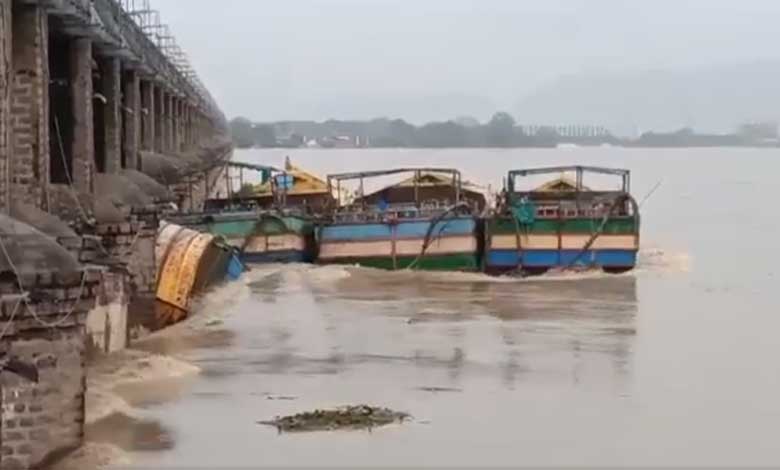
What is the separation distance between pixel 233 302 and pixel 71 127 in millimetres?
5322

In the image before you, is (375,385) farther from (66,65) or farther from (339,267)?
(339,267)

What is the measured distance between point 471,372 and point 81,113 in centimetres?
988

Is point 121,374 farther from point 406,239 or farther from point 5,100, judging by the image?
point 406,239

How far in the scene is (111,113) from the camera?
31609 mm

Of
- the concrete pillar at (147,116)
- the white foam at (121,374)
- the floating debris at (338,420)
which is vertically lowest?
the floating debris at (338,420)

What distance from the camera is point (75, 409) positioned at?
1348 centimetres

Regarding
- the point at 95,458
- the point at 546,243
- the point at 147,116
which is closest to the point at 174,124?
the point at 147,116

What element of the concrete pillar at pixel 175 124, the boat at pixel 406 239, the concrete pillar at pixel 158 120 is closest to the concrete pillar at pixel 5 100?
the boat at pixel 406 239

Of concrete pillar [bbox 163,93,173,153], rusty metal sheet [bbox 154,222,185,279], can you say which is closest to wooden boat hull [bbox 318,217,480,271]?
rusty metal sheet [bbox 154,222,185,279]

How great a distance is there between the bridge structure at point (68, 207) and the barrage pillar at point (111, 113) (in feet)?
0.13

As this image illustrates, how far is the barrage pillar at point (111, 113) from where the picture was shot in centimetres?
3075

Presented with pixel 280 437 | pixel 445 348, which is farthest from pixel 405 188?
pixel 280 437

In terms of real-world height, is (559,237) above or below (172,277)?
below

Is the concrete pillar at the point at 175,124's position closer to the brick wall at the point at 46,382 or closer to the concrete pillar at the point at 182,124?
the concrete pillar at the point at 182,124
